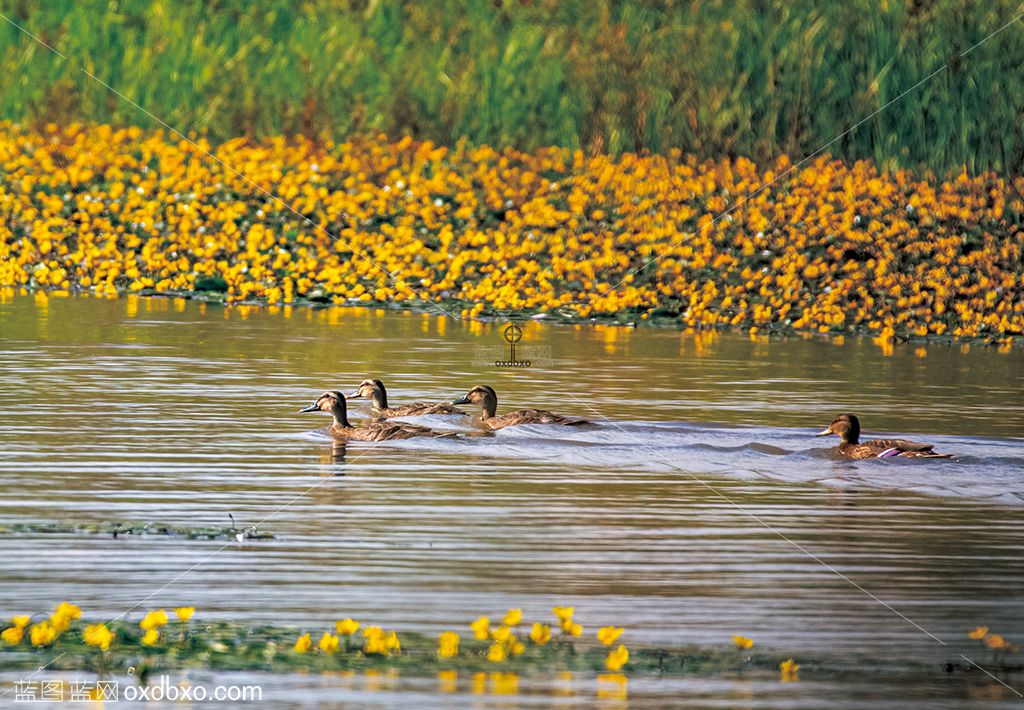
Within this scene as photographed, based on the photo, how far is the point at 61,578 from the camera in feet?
28.5

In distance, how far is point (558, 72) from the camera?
2523 cm

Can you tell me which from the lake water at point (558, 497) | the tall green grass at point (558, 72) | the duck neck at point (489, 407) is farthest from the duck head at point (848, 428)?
the tall green grass at point (558, 72)

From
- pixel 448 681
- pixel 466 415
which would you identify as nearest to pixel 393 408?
pixel 466 415

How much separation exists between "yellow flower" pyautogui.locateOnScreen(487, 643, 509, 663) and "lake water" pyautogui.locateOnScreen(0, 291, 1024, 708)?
0.40 meters

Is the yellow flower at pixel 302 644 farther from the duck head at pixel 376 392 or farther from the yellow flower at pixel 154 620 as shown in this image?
the duck head at pixel 376 392

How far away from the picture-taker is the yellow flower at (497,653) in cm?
742

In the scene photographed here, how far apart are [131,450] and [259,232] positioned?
11.5m

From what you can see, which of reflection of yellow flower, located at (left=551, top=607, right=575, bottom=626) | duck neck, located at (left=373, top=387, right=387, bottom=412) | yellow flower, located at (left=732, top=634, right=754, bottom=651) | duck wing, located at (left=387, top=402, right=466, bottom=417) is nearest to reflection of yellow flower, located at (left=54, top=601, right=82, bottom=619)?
reflection of yellow flower, located at (left=551, top=607, right=575, bottom=626)

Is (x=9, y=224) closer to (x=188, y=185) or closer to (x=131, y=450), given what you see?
(x=188, y=185)

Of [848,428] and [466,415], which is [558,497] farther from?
[466,415]

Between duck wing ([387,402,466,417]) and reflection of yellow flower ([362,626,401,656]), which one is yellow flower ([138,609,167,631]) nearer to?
reflection of yellow flower ([362,626,401,656])

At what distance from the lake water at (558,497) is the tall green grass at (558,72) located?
5126 mm

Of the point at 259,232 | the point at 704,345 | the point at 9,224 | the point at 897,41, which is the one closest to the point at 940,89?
the point at 897,41

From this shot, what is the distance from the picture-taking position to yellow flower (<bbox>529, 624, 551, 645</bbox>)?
25.0ft
